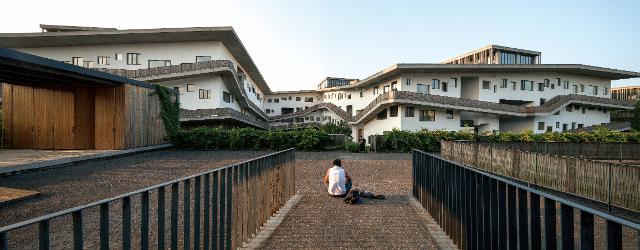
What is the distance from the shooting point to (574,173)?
1005 centimetres

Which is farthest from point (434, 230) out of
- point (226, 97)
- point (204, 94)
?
point (226, 97)

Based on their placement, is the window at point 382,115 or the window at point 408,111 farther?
the window at point 382,115

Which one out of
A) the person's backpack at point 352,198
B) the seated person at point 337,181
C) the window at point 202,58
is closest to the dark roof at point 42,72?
the seated person at point 337,181

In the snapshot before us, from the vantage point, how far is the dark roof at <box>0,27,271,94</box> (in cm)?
3389

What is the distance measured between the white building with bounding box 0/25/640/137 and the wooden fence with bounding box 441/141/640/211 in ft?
69.4

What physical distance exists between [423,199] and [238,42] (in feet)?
110

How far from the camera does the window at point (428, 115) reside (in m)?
37.6

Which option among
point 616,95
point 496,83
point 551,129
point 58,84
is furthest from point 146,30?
point 616,95

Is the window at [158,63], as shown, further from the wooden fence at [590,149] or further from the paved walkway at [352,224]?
the wooden fence at [590,149]

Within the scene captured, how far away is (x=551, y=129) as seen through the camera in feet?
139

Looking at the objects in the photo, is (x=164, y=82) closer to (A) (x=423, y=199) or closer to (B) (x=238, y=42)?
(B) (x=238, y=42)

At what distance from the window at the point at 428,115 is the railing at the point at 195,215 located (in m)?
32.2

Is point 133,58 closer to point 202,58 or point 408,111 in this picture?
point 202,58

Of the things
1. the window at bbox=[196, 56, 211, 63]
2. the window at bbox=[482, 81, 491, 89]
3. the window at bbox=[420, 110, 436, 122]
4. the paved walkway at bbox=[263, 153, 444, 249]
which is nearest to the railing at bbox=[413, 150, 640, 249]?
the paved walkway at bbox=[263, 153, 444, 249]
